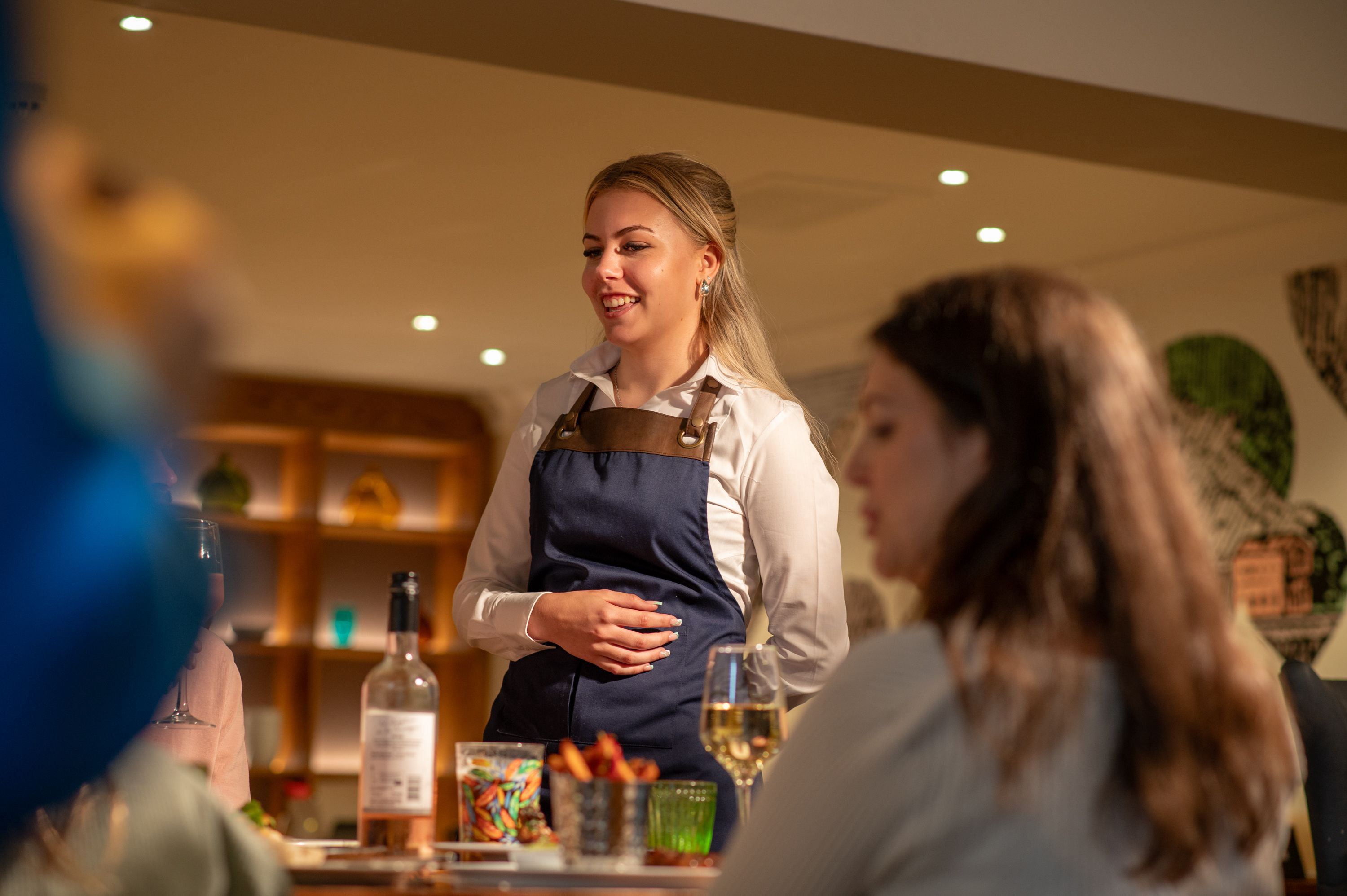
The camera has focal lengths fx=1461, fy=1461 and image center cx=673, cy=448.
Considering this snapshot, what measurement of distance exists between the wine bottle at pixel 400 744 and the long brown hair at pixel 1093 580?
511 millimetres

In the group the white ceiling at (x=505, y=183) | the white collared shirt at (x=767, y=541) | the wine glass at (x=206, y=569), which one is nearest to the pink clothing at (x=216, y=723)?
the wine glass at (x=206, y=569)

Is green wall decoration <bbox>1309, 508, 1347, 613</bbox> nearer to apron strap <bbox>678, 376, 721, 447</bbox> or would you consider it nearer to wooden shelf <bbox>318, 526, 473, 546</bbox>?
apron strap <bbox>678, 376, 721, 447</bbox>

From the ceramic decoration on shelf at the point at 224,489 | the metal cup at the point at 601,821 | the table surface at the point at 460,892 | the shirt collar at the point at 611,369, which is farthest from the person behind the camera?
the ceramic decoration on shelf at the point at 224,489

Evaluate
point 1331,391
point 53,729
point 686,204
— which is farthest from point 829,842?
point 1331,391

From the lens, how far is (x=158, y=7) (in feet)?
9.04

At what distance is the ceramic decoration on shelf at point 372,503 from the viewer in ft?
26.3

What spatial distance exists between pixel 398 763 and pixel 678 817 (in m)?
0.24

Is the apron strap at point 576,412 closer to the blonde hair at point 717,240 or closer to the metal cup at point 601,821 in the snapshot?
the blonde hair at point 717,240

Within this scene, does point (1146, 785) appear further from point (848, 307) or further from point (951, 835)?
point (848, 307)

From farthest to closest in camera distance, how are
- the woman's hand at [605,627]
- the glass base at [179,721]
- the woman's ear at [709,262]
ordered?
the woman's ear at [709,262]
the woman's hand at [605,627]
the glass base at [179,721]

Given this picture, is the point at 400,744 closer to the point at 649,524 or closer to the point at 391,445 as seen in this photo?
the point at 649,524

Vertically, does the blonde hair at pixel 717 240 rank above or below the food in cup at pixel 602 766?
above

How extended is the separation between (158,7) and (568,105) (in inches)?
55.6

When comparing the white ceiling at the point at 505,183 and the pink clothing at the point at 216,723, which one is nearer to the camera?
the pink clothing at the point at 216,723
